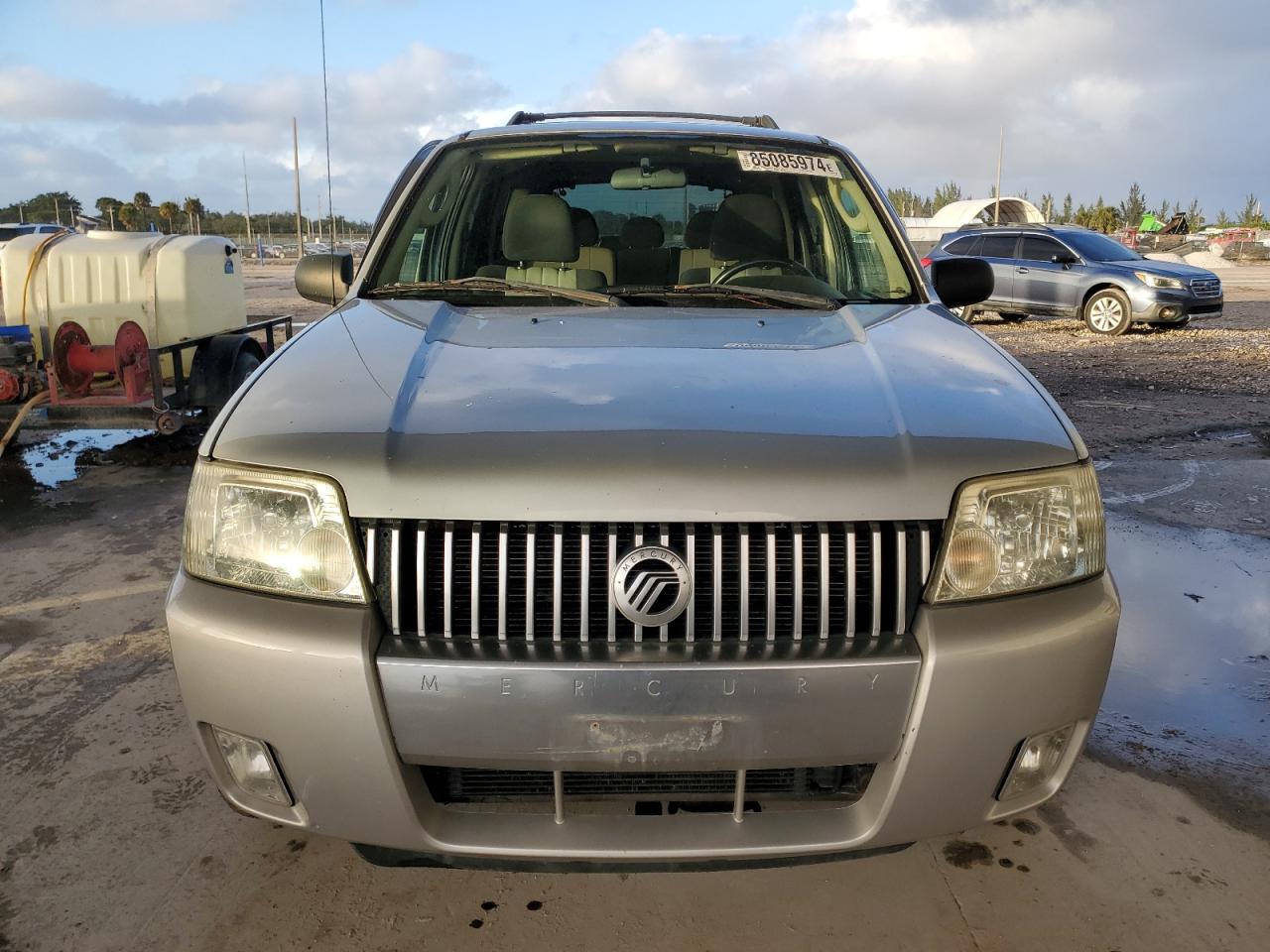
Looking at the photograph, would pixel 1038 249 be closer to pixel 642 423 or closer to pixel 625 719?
pixel 642 423

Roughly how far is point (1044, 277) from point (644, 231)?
1301 cm

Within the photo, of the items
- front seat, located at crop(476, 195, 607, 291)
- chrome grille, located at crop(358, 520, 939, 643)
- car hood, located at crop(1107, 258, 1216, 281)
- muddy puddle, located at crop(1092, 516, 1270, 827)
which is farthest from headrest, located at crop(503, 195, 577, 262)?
car hood, located at crop(1107, 258, 1216, 281)

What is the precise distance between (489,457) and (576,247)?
1.81m

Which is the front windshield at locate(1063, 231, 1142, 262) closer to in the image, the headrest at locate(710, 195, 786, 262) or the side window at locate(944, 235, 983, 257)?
the side window at locate(944, 235, 983, 257)

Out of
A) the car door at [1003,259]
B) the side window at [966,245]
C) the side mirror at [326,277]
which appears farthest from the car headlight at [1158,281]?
the side mirror at [326,277]

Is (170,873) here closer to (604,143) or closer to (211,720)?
(211,720)

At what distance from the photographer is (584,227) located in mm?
3670

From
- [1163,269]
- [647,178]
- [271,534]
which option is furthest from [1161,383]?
[271,534]

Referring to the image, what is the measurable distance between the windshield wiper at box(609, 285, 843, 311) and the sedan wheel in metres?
13.1

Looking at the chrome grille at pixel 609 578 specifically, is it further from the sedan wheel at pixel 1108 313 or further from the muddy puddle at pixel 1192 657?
the sedan wheel at pixel 1108 313

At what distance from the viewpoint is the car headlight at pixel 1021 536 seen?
6.07 feet

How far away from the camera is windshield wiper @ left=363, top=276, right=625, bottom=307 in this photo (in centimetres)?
282

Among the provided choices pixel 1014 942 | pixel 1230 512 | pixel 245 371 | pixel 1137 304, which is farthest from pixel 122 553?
pixel 1137 304

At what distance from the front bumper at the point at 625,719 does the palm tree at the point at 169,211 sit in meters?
71.0
